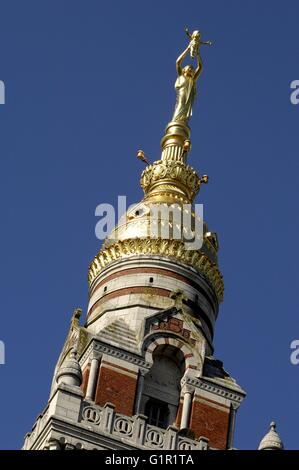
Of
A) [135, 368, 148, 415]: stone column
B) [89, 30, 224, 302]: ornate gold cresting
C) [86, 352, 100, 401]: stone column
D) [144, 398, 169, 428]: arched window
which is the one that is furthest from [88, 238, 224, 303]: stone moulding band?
[144, 398, 169, 428]: arched window

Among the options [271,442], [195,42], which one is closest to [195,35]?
[195,42]

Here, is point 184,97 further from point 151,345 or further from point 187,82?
point 151,345

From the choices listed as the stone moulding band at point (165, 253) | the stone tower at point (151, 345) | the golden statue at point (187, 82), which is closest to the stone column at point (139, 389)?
the stone tower at point (151, 345)

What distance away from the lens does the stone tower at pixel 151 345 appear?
183 ft

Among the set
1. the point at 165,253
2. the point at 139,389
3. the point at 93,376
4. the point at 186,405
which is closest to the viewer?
the point at 93,376

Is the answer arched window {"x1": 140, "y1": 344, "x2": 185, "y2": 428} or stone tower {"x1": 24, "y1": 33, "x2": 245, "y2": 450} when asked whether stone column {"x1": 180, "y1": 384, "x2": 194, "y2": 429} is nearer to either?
stone tower {"x1": 24, "y1": 33, "x2": 245, "y2": 450}

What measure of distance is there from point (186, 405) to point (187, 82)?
16.1 meters

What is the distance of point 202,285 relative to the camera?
209 ft

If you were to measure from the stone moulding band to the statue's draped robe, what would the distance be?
757cm

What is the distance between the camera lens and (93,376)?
59.0 meters

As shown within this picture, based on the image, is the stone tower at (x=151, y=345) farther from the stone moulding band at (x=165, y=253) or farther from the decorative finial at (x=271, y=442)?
the decorative finial at (x=271, y=442)

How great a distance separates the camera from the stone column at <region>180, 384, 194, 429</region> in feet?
194

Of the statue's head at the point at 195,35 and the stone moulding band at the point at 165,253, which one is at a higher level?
the statue's head at the point at 195,35
